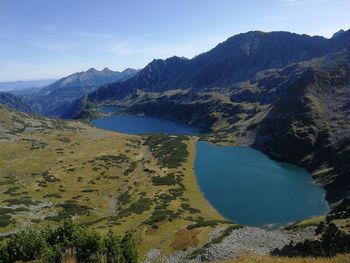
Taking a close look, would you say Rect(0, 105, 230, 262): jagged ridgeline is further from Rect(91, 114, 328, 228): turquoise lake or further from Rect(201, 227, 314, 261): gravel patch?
Rect(91, 114, 328, 228): turquoise lake

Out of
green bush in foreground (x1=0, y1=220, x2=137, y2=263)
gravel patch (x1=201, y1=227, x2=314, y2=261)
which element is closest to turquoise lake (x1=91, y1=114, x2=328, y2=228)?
gravel patch (x1=201, y1=227, x2=314, y2=261)

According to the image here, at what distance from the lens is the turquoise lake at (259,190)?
113m

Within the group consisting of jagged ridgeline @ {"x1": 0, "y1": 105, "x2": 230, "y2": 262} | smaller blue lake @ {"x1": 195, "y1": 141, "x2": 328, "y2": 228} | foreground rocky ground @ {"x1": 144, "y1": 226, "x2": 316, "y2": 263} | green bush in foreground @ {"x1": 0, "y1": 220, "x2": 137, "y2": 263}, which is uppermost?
green bush in foreground @ {"x1": 0, "y1": 220, "x2": 137, "y2": 263}

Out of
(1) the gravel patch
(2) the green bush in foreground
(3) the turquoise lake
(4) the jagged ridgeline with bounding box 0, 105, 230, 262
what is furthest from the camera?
(3) the turquoise lake

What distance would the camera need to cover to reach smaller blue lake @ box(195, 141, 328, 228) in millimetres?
113231

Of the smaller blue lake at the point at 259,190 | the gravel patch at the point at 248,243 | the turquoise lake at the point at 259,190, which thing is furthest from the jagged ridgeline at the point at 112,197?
the smaller blue lake at the point at 259,190

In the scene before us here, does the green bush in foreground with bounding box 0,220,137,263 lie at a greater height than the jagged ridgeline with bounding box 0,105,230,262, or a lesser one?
greater

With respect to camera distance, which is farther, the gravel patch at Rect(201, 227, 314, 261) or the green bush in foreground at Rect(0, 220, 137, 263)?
the gravel patch at Rect(201, 227, 314, 261)

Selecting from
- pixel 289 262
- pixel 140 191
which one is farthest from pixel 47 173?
pixel 289 262

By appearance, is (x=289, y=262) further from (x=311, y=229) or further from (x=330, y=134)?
(x=330, y=134)

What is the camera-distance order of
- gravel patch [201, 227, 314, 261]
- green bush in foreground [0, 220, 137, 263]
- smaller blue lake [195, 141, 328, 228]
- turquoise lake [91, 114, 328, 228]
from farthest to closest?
smaller blue lake [195, 141, 328, 228] < turquoise lake [91, 114, 328, 228] < gravel patch [201, 227, 314, 261] < green bush in foreground [0, 220, 137, 263]

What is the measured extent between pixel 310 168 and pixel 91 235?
464 feet

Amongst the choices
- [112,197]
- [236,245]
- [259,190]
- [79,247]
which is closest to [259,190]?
[259,190]

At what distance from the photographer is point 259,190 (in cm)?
13725
